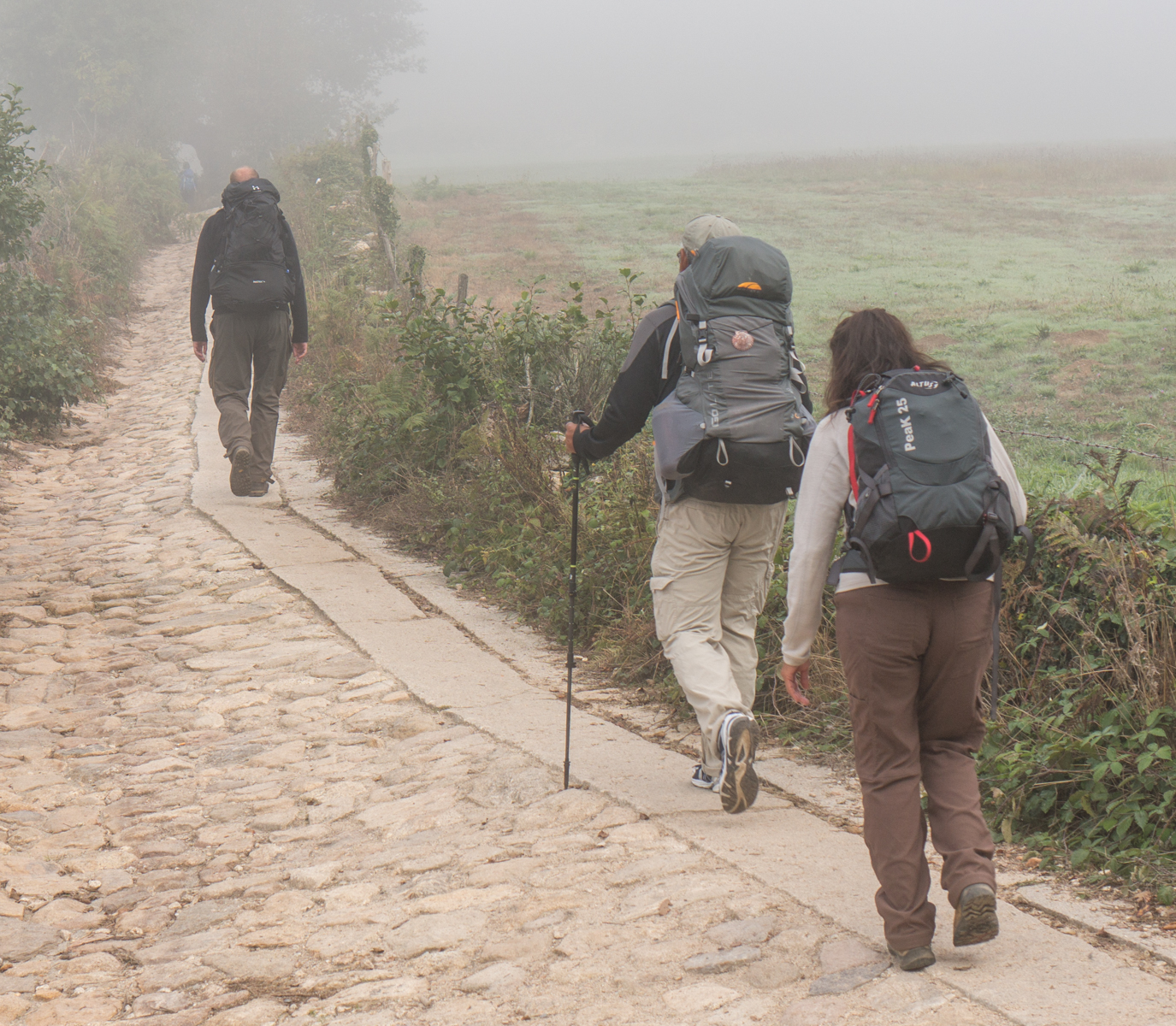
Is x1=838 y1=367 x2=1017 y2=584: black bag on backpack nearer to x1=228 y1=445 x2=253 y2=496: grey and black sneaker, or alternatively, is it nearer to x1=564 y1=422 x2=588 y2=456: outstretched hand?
x1=564 y1=422 x2=588 y2=456: outstretched hand

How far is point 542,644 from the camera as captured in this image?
6363 mm

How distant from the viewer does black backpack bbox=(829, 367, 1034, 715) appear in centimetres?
277

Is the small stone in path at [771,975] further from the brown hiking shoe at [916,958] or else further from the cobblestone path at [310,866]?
the brown hiking shoe at [916,958]

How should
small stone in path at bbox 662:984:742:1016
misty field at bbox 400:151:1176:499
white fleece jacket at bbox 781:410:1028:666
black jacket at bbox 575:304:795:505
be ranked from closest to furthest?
small stone in path at bbox 662:984:742:1016 → white fleece jacket at bbox 781:410:1028:666 → black jacket at bbox 575:304:795:505 → misty field at bbox 400:151:1176:499

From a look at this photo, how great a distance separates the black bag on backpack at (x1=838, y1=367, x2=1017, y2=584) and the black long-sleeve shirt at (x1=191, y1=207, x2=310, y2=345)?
6436mm

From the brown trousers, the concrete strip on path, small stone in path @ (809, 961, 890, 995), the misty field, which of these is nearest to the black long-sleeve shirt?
the concrete strip on path

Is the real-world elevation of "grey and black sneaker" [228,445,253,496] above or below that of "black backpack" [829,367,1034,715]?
below

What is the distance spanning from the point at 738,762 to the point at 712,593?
0.62m

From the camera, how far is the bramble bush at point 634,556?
379 cm

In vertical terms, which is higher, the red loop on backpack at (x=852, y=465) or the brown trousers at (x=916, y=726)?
the red loop on backpack at (x=852, y=465)

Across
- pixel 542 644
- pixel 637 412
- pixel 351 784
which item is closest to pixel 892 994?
pixel 637 412

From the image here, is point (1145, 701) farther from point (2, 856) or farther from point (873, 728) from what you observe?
point (2, 856)

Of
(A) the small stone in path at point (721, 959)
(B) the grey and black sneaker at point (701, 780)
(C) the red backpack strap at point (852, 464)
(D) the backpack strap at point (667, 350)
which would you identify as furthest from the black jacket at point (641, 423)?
(A) the small stone in path at point (721, 959)

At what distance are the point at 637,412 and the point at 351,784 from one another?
1968 mm
